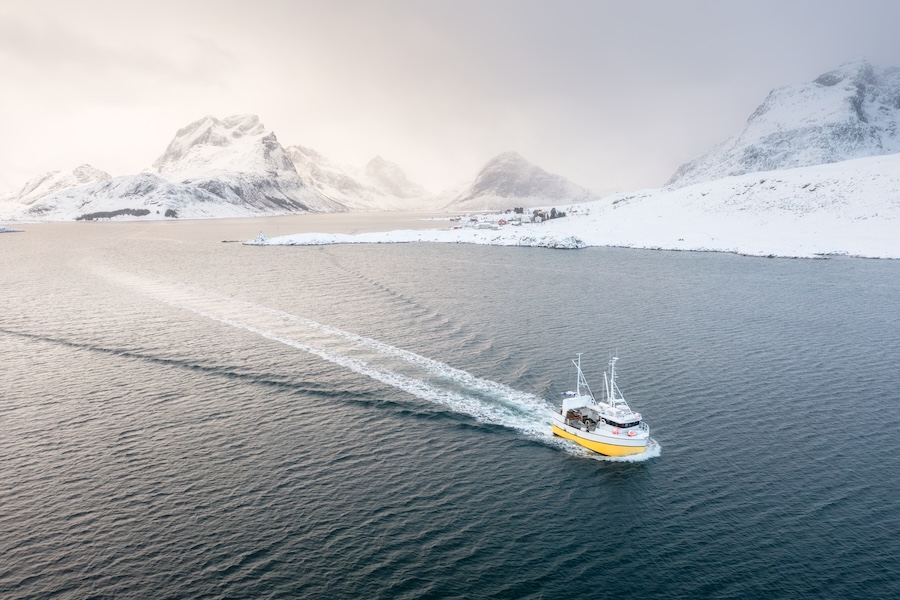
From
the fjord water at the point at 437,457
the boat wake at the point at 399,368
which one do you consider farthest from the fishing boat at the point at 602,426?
the fjord water at the point at 437,457

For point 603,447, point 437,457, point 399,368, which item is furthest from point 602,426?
point 399,368

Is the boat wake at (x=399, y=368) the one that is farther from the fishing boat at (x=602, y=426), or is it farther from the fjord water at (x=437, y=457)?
the fishing boat at (x=602, y=426)

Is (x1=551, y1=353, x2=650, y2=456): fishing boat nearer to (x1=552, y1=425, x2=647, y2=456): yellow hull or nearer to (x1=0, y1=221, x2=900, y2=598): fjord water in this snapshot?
(x1=552, y1=425, x2=647, y2=456): yellow hull

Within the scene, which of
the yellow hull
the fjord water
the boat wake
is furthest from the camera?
the boat wake

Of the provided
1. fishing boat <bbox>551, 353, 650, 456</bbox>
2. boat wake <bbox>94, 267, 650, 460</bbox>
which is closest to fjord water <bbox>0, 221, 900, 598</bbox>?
boat wake <bbox>94, 267, 650, 460</bbox>

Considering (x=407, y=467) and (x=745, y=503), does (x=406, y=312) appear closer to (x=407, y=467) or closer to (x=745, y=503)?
(x=407, y=467)

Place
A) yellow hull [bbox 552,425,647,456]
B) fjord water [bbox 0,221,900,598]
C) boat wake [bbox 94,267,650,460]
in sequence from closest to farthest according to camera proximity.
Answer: fjord water [bbox 0,221,900,598] → yellow hull [bbox 552,425,647,456] → boat wake [bbox 94,267,650,460]
